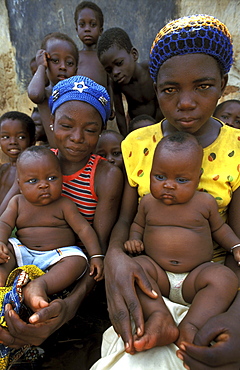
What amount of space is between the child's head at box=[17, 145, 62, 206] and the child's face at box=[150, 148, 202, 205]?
0.64 metres

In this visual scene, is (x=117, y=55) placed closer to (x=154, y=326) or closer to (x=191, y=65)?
(x=191, y=65)

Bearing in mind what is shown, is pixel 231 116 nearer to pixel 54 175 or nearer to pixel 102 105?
pixel 102 105

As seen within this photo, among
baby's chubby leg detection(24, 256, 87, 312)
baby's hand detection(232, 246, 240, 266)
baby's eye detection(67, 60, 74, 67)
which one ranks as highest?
baby's eye detection(67, 60, 74, 67)

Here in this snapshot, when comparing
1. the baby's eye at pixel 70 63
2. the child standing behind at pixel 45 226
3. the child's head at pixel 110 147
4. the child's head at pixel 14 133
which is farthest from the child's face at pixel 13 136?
the child standing behind at pixel 45 226

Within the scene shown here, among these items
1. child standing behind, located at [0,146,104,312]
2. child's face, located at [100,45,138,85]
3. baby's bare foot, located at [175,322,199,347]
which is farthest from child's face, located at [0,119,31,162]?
baby's bare foot, located at [175,322,199,347]

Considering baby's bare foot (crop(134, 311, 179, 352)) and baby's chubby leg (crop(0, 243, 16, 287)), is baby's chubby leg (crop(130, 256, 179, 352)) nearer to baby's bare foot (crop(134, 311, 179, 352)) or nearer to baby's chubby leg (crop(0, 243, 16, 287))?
baby's bare foot (crop(134, 311, 179, 352))

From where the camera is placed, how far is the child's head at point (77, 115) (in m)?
2.02

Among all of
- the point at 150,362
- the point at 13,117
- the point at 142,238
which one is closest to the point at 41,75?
the point at 13,117

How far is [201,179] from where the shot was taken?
1.75m

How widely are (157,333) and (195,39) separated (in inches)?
49.6

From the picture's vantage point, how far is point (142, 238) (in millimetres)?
1798

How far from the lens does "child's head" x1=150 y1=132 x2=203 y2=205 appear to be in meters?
1.60

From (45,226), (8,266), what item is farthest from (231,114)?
(8,266)

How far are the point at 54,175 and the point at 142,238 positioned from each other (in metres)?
0.63
